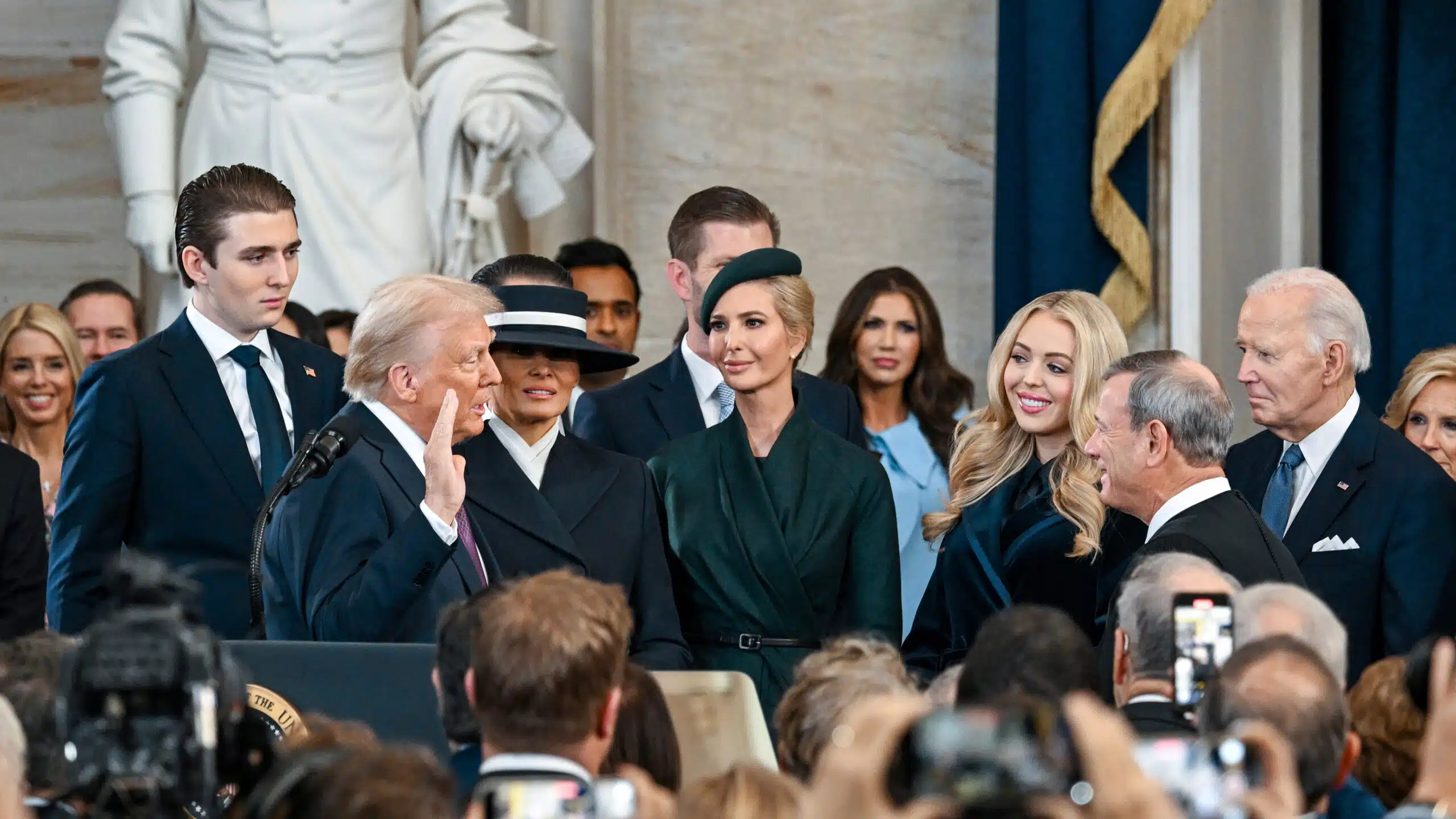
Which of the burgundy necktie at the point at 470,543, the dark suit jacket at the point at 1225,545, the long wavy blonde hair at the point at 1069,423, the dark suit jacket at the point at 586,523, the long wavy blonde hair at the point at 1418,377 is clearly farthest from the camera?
the long wavy blonde hair at the point at 1418,377

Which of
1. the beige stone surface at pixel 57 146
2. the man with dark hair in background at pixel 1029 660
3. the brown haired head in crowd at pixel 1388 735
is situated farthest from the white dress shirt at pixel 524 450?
the beige stone surface at pixel 57 146

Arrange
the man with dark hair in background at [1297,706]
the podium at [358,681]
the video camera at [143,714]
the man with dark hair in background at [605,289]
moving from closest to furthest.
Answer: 1. the video camera at [143,714]
2. the man with dark hair in background at [1297,706]
3. the podium at [358,681]
4. the man with dark hair in background at [605,289]

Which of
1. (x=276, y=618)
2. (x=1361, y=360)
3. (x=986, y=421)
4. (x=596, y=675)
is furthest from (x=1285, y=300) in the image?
(x=596, y=675)

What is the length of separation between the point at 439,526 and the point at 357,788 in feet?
4.75

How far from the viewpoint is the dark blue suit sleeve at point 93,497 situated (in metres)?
4.23

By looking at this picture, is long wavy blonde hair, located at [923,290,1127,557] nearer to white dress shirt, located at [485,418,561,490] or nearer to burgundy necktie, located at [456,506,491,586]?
white dress shirt, located at [485,418,561,490]

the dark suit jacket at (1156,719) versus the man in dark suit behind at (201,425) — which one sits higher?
the man in dark suit behind at (201,425)

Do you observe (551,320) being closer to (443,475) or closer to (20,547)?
(443,475)

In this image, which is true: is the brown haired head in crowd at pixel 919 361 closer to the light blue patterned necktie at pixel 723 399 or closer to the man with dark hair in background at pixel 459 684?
the light blue patterned necktie at pixel 723 399

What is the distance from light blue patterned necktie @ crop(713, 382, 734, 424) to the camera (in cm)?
514

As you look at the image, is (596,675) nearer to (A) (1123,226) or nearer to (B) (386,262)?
(B) (386,262)

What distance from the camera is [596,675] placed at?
260 cm

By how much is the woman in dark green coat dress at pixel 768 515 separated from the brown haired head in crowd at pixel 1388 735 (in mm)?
1414

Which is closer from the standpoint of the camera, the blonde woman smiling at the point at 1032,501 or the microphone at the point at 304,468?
the microphone at the point at 304,468
